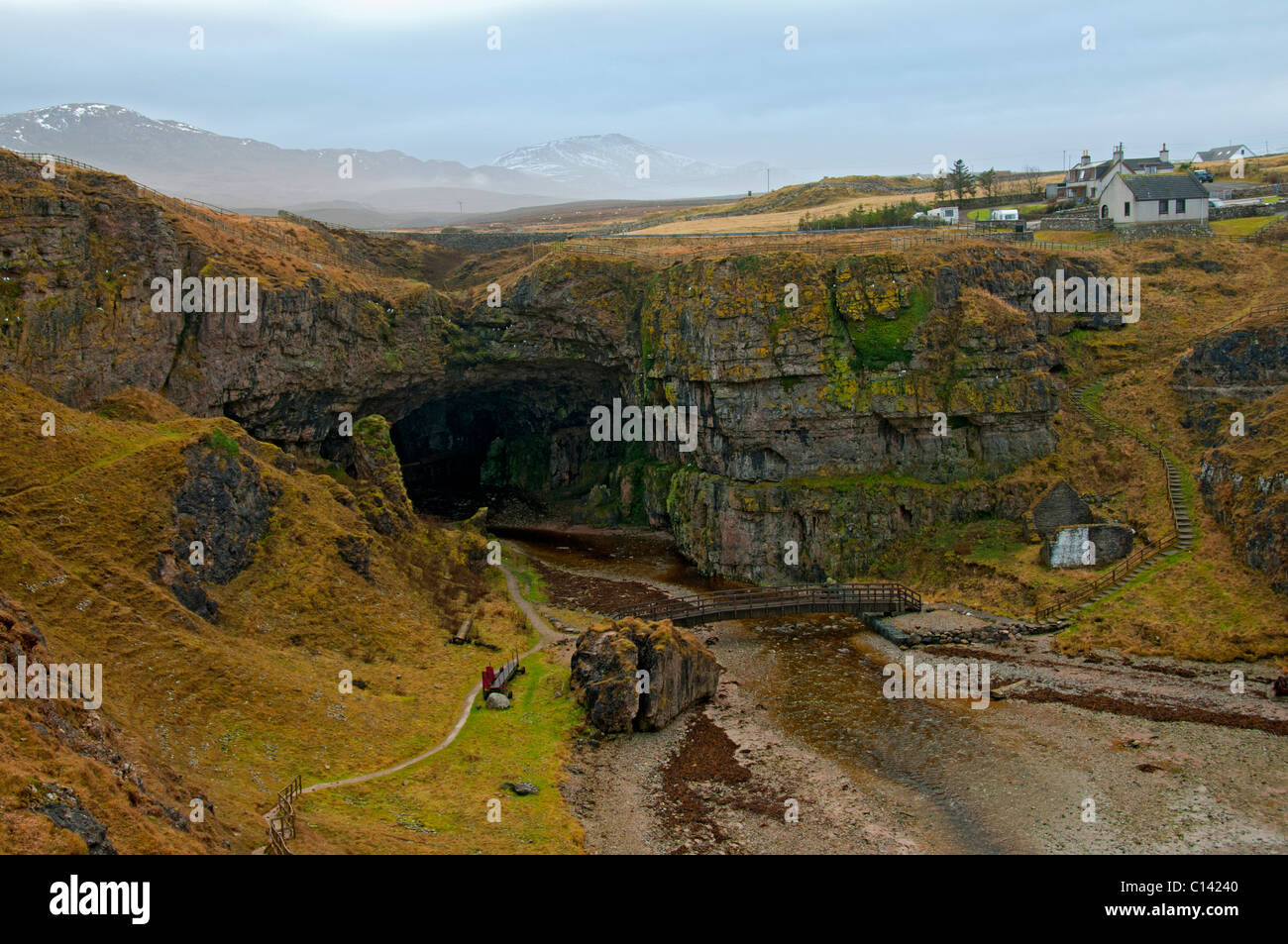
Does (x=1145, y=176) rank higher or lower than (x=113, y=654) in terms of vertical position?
higher

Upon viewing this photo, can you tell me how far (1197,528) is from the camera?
5069 cm

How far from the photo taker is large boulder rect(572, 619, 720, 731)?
39.4m

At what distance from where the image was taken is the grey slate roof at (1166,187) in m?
79.2

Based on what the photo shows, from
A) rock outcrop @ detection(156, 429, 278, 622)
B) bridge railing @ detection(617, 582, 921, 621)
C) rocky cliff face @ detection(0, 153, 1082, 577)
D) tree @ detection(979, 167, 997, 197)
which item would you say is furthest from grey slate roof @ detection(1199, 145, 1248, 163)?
rock outcrop @ detection(156, 429, 278, 622)

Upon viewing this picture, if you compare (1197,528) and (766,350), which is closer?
(1197,528)

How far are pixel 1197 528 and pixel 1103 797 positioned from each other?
23.9 metres

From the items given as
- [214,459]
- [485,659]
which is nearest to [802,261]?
[485,659]

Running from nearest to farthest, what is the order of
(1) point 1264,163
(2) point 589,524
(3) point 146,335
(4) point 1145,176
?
1. (3) point 146,335
2. (2) point 589,524
3. (4) point 1145,176
4. (1) point 1264,163

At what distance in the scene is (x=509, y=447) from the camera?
290 ft

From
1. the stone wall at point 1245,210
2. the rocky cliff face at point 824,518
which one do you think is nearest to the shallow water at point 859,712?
the rocky cliff face at point 824,518

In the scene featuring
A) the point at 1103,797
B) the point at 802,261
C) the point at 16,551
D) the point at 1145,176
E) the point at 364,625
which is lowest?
the point at 1103,797

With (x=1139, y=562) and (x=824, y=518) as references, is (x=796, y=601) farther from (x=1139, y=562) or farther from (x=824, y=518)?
(x=1139, y=562)

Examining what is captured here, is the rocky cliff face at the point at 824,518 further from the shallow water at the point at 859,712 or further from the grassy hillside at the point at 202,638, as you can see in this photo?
the grassy hillside at the point at 202,638

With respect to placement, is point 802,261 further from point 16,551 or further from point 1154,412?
point 16,551
